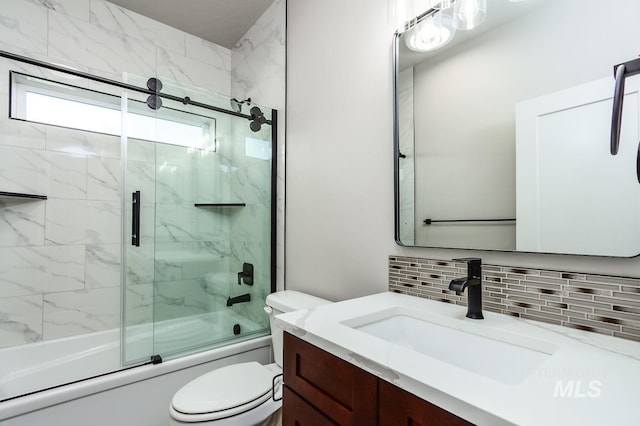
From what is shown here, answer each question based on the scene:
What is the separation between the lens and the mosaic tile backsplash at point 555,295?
76 centimetres

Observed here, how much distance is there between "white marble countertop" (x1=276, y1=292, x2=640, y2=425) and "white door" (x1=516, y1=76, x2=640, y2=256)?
10.1 inches

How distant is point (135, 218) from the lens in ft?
5.33

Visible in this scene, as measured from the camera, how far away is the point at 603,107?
0.81 m

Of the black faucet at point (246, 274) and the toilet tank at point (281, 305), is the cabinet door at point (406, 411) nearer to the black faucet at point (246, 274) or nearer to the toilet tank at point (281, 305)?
the toilet tank at point (281, 305)

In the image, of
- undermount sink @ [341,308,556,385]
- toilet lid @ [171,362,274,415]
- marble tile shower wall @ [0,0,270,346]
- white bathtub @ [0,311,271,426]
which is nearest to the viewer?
undermount sink @ [341,308,556,385]

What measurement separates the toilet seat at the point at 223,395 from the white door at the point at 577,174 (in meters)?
1.15

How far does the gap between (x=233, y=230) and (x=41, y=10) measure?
5.86 feet

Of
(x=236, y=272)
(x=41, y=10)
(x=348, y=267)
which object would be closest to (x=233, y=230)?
(x=236, y=272)

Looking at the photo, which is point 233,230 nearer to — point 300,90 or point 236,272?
point 236,272

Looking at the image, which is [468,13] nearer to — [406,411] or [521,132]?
[521,132]

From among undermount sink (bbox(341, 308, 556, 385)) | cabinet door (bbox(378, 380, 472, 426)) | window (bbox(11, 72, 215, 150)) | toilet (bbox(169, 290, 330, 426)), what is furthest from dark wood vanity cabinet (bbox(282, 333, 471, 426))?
window (bbox(11, 72, 215, 150))

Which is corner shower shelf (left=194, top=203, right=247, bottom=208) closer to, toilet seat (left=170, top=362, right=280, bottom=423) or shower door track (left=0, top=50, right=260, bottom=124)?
shower door track (left=0, top=50, right=260, bottom=124)

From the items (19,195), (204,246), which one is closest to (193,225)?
(204,246)

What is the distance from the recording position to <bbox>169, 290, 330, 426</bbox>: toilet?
3.79ft
